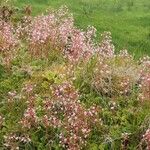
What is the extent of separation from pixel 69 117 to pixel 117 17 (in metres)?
13.9

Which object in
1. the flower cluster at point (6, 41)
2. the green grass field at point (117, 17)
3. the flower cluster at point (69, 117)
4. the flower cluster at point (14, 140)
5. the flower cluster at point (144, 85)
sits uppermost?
the flower cluster at point (144, 85)

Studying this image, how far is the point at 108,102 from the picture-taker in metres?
10.4

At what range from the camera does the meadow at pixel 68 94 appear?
9.70m

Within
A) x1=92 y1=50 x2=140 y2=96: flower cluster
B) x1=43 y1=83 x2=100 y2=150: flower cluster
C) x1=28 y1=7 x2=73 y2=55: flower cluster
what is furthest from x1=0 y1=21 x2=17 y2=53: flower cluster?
x1=43 y1=83 x2=100 y2=150: flower cluster

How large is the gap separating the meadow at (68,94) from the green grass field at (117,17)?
694 cm

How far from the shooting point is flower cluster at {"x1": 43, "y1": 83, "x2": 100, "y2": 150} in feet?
31.2

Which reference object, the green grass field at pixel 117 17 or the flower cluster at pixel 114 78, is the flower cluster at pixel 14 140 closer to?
the flower cluster at pixel 114 78

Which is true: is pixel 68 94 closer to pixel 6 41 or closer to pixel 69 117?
pixel 69 117

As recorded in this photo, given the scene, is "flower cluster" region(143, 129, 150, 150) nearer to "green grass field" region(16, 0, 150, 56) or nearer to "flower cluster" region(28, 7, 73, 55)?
"flower cluster" region(28, 7, 73, 55)

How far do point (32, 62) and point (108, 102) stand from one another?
2.38 m

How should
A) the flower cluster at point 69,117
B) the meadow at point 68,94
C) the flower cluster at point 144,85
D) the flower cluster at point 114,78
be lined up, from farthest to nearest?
1. the flower cluster at point 114,78
2. the flower cluster at point 144,85
3. the meadow at point 68,94
4. the flower cluster at point 69,117

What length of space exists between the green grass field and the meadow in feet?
22.8

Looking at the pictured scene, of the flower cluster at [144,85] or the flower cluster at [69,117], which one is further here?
the flower cluster at [144,85]

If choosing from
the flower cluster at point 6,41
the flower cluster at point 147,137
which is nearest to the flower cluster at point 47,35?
the flower cluster at point 6,41
